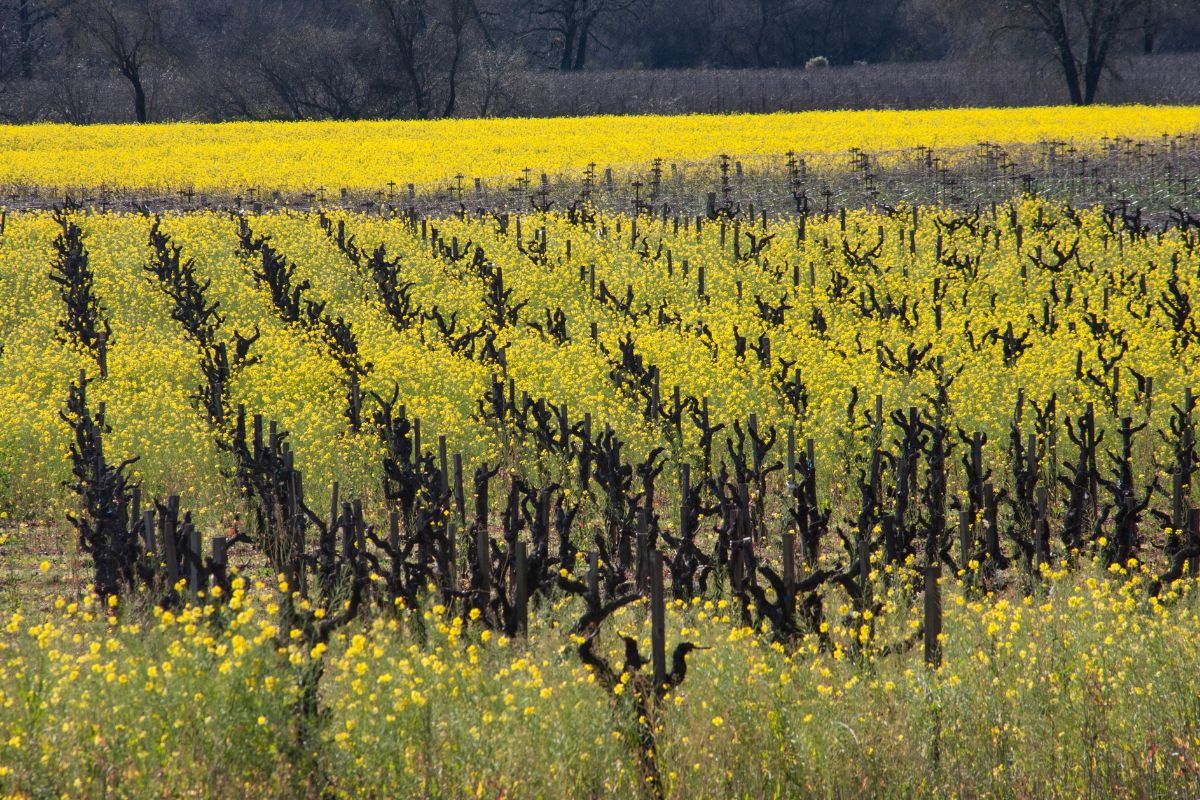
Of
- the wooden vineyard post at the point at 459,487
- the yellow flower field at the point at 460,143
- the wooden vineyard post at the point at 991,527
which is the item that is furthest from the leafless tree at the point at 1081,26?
the wooden vineyard post at the point at 459,487

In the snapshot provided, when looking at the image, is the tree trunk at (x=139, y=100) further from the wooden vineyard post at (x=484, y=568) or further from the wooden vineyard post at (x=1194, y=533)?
the wooden vineyard post at (x=1194, y=533)

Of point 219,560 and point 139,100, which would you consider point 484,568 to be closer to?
point 219,560

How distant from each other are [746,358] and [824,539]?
4.24m

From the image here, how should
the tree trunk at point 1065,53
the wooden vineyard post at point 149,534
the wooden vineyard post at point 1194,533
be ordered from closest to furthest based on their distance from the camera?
the wooden vineyard post at point 1194,533
the wooden vineyard post at point 149,534
the tree trunk at point 1065,53

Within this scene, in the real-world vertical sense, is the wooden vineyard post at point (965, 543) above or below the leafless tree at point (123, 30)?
below

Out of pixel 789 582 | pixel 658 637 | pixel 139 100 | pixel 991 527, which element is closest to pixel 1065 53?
pixel 139 100

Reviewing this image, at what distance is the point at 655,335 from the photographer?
13734 mm

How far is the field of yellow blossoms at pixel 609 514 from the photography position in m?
5.01

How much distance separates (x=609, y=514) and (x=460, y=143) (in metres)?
32.2

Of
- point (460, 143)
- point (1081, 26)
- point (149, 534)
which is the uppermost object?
point (1081, 26)

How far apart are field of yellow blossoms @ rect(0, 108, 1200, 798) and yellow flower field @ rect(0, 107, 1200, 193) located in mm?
11220

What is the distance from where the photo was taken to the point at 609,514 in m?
8.38

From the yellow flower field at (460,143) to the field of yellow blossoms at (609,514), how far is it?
11.2 m

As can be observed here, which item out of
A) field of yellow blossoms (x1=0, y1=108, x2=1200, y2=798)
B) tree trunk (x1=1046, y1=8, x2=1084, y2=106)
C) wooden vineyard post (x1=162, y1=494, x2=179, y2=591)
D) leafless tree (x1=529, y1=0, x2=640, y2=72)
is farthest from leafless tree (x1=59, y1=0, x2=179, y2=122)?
wooden vineyard post (x1=162, y1=494, x2=179, y2=591)
